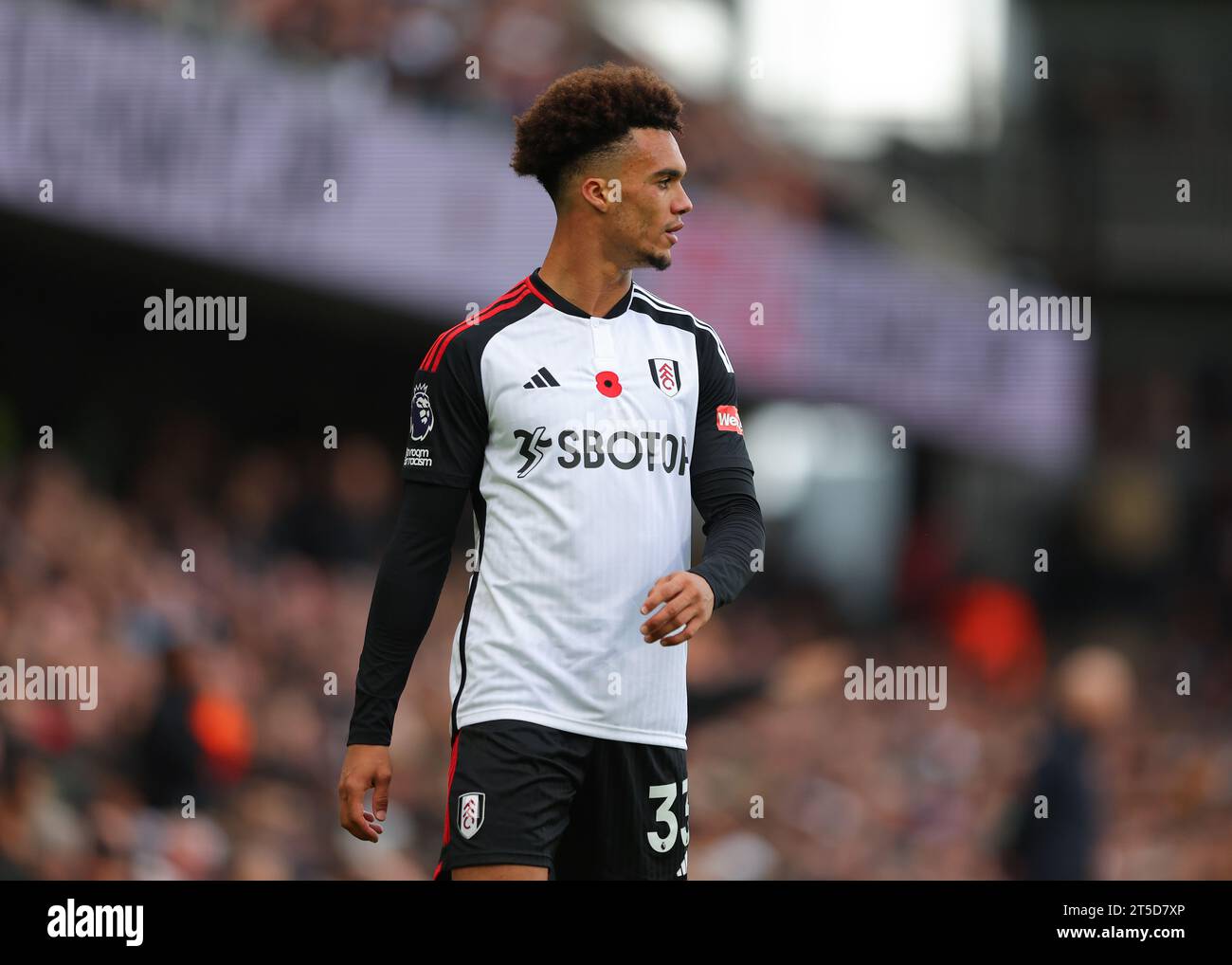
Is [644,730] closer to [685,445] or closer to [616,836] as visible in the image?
[616,836]

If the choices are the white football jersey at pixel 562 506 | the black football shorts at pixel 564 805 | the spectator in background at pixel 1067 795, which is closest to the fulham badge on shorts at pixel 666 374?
the white football jersey at pixel 562 506

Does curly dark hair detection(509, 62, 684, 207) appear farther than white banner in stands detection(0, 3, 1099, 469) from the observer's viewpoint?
No

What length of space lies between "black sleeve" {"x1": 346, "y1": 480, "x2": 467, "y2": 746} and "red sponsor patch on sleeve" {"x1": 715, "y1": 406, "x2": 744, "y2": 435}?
1.97 ft

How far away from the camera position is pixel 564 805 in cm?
386

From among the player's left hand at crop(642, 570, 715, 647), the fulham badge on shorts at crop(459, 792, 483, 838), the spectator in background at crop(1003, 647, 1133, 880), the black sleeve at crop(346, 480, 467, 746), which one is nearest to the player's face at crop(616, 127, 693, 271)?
the black sleeve at crop(346, 480, 467, 746)

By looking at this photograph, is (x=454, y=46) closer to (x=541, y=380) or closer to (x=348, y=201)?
(x=348, y=201)

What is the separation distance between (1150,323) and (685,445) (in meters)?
23.2

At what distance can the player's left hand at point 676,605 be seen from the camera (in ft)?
11.7

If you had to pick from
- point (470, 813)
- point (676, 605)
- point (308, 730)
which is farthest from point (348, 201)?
point (676, 605)

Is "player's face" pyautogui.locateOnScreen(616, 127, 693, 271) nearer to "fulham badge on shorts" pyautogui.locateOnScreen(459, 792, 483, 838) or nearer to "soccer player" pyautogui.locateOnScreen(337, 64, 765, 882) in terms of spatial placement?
"soccer player" pyautogui.locateOnScreen(337, 64, 765, 882)

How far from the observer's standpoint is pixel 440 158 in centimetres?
1158

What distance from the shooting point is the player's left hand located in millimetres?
3576

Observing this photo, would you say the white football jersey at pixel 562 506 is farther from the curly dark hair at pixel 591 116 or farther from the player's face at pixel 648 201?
the curly dark hair at pixel 591 116

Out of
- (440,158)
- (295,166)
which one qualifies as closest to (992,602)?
(440,158)
